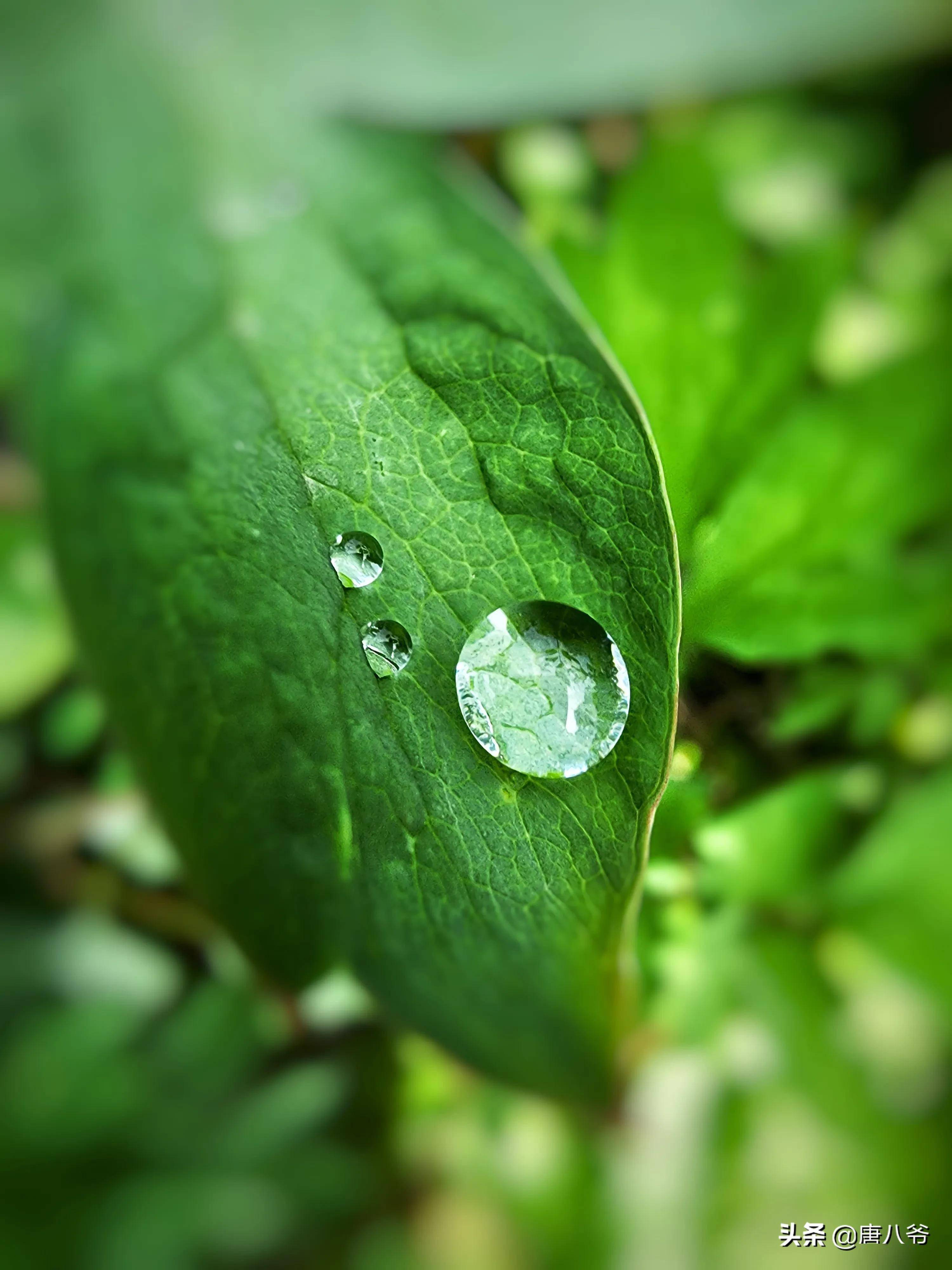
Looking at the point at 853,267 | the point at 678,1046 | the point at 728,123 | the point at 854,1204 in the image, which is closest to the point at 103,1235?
the point at 678,1046

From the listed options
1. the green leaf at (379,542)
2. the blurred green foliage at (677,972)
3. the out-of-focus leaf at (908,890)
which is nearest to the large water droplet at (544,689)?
the green leaf at (379,542)

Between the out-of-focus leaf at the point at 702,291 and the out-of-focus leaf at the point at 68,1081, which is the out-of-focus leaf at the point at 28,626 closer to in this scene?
the out-of-focus leaf at the point at 68,1081

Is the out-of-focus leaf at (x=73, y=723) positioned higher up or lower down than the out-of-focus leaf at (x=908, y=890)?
higher up

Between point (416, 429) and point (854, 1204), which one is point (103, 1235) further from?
point (416, 429)

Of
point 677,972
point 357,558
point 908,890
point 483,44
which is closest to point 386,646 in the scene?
point 357,558

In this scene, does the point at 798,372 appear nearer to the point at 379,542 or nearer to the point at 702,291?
the point at 702,291

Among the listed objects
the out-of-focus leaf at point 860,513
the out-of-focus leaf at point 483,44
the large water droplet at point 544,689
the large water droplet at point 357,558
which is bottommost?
the large water droplet at point 544,689

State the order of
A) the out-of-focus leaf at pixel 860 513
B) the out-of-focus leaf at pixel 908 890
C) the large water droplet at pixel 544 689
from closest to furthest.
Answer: the large water droplet at pixel 544 689 → the out-of-focus leaf at pixel 860 513 → the out-of-focus leaf at pixel 908 890
